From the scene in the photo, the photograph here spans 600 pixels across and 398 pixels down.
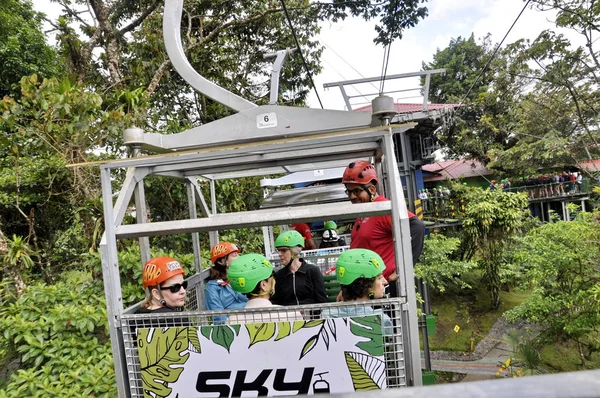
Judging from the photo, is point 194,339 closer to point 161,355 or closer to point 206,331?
point 206,331

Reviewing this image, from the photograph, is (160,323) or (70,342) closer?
(160,323)

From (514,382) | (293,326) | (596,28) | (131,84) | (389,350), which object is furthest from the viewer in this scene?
(596,28)

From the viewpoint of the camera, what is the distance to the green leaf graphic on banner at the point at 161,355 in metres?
1.75

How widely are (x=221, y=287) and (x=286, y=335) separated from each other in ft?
4.88

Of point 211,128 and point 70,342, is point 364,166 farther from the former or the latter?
point 70,342

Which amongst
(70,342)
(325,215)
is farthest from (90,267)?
(325,215)

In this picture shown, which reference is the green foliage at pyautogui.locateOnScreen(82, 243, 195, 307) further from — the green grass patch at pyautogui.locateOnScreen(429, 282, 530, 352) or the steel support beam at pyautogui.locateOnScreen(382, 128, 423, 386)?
the green grass patch at pyautogui.locateOnScreen(429, 282, 530, 352)

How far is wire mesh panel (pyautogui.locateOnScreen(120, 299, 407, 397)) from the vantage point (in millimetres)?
1644

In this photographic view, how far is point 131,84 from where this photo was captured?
26.7ft

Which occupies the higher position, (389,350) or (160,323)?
(160,323)

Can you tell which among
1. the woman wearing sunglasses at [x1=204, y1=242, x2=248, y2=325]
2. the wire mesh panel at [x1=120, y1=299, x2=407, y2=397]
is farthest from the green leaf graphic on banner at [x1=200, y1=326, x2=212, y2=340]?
the woman wearing sunglasses at [x1=204, y1=242, x2=248, y2=325]

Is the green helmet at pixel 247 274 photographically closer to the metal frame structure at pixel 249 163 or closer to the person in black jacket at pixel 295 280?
the metal frame structure at pixel 249 163

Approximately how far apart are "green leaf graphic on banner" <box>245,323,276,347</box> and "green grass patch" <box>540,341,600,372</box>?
376 inches

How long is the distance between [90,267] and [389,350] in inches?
160
